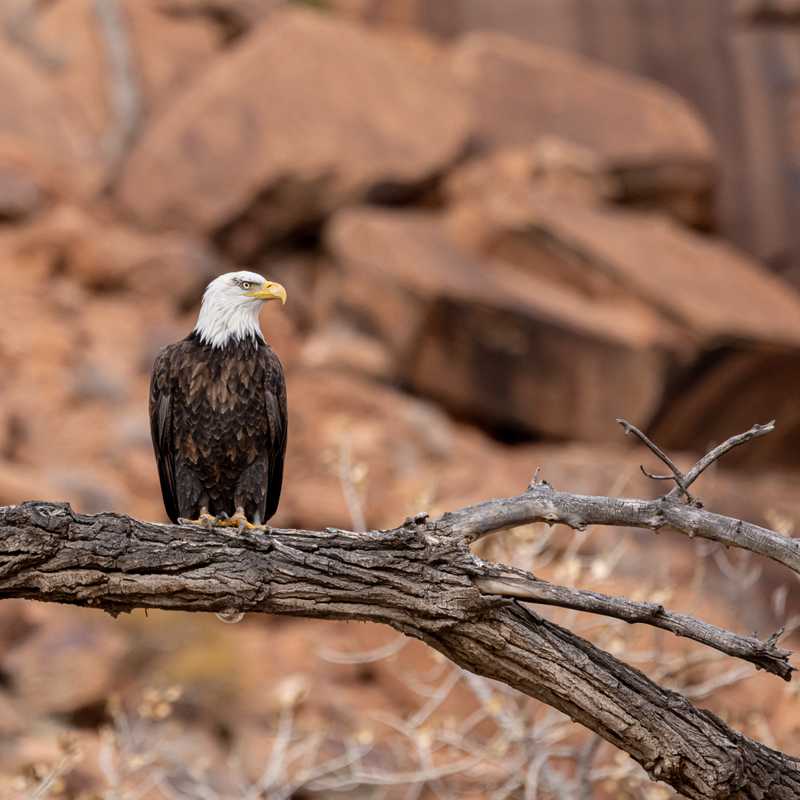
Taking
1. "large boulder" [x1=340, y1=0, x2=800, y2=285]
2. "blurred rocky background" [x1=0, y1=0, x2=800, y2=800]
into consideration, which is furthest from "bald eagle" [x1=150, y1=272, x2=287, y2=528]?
"large boulder" [x1=340, y1=0, x2=800, y2=285]

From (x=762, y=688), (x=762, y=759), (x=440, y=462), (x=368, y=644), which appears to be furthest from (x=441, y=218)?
(x=762, y=759)

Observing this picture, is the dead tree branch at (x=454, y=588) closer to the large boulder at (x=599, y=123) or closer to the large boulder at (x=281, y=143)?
the large boulder at (x=281, y=143)

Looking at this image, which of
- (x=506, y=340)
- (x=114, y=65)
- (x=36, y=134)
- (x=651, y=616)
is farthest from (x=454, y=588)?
(x=114, y=65)

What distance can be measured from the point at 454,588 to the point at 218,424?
8.06 ft

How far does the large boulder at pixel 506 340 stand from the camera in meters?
14.7

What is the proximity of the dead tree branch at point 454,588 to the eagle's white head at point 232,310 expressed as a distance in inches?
85.1

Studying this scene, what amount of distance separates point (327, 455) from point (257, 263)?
9.30m

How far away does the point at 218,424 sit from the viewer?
6.47 m

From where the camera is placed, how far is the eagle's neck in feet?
21.1

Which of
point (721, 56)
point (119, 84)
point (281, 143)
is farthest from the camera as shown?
point (721, 56)

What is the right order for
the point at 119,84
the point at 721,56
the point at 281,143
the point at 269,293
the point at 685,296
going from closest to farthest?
1. the point at 269,293
2. the point at 685,296
3. the point at 281,143
4. the point at 119,84
5. the point at 721,56

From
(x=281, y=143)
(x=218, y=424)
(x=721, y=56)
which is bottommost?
(x=218, y=424)

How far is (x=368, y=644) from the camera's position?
1231 centimetres

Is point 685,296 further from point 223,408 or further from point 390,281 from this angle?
point 223,408
